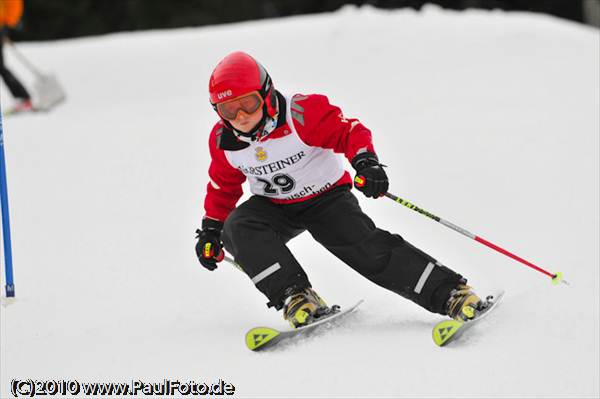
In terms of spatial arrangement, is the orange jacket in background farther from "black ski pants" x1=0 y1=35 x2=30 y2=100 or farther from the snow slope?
the snow slope

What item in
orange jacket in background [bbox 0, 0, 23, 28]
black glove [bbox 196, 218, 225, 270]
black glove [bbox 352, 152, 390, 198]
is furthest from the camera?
orange jacket in background [bbox 0, 0, 23, 28]

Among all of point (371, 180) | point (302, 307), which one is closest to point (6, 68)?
point (302, 307)

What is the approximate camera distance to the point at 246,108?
381cm

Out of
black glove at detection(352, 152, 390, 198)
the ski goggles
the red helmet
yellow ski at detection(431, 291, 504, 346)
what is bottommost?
yellow ski at detection(431, 291, 504, 346)

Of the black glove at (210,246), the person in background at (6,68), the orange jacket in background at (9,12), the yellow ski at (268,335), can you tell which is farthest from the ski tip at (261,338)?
the orange jacket in background at (9,12)

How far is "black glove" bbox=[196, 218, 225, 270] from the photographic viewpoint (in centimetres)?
412

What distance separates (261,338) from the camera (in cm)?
367

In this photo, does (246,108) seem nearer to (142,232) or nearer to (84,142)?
(142,232)

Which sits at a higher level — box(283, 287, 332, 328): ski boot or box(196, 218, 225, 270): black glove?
box(196, 218, 225, 270): black glove

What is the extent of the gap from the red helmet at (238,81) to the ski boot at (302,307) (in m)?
0.88

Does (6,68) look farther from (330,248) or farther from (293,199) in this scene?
(330,248)

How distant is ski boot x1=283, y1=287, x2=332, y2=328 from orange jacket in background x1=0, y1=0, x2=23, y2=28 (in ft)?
23.8

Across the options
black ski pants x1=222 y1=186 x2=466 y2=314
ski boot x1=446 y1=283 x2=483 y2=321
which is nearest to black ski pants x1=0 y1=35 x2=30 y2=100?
black ski pants x1=222 y1=186 x2=466 y2=314

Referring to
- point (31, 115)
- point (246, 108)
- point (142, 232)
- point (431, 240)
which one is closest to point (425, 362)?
point (246, 108)
